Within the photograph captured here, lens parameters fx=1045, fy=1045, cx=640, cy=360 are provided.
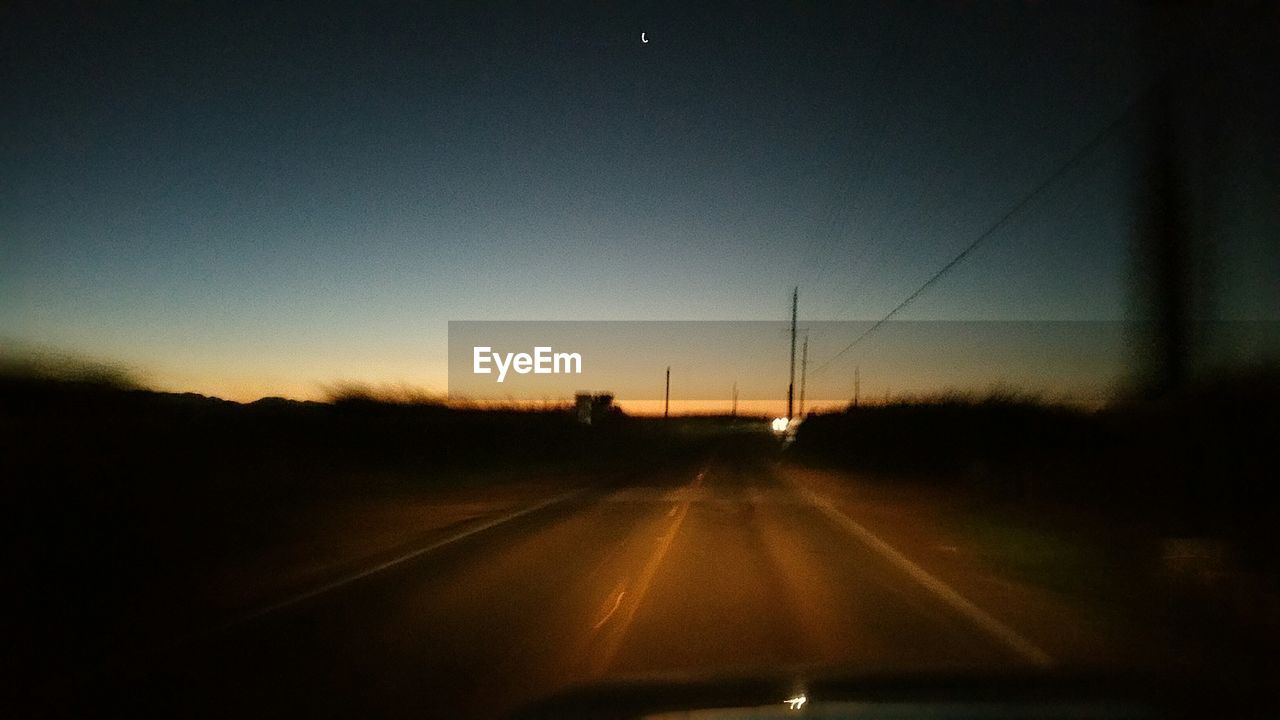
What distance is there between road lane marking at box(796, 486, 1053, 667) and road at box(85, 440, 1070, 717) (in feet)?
0.16

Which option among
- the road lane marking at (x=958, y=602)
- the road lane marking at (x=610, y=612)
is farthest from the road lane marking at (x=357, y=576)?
the road lane marking at (x=958, y=602)

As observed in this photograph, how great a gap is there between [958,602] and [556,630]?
14.3 feet

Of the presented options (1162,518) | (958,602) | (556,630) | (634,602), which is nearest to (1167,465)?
(1162,518)

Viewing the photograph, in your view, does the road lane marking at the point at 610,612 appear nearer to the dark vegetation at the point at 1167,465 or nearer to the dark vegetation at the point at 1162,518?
the dark vegetation at the point at 1162,518

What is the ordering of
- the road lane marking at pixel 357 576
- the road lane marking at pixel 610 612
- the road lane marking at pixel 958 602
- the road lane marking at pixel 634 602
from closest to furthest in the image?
the road lane marking at pixel 634 602 → the road lane marking at pixel 958 602 → the road lane marking at pixel 610 612 → the road lane marking at pixel 357 576

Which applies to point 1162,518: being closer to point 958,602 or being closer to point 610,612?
point 958,602

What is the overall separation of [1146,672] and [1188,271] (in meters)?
10.8

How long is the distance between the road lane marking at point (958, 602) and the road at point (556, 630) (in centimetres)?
5

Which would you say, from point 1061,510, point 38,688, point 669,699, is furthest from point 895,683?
point 1061,510

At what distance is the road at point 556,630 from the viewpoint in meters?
7.19

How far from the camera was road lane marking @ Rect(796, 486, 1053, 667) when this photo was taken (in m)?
8.43

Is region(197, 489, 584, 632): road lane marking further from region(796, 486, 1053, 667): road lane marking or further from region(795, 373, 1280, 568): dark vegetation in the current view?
region(795, 373, 1280, 568): dark vegetation

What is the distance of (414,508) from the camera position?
23.9 metres

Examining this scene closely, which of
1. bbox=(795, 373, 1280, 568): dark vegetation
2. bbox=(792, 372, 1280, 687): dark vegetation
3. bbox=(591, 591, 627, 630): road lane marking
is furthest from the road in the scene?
bbox=(795, 373, 1280, 568): dark vegetation
